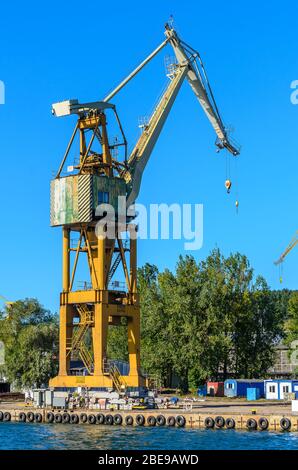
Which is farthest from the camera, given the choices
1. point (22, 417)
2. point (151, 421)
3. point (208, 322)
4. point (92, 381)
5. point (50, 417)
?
point (208, 322)

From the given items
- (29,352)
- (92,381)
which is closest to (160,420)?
(92,381)

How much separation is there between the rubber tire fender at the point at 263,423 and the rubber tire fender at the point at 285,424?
117 cm

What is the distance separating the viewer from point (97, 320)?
219 ft

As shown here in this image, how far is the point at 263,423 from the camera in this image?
5416cm

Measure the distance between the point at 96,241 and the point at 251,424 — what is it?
22217 mm

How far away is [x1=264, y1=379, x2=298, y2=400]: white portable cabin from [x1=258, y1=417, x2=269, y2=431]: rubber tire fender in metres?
22.7

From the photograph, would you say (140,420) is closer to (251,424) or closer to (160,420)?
(160,420)

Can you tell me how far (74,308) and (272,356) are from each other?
36473 millimetres

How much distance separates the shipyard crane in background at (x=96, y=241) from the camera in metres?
67.3

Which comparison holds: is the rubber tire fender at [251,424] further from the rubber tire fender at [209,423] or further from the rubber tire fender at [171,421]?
the rubber tire fender at [171,421]

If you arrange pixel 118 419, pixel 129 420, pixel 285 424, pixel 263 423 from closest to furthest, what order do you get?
pixel 285 424, pixel 263 423, pixel 129 420, pixel 118 419

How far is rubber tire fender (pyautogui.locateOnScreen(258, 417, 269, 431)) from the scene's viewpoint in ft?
177

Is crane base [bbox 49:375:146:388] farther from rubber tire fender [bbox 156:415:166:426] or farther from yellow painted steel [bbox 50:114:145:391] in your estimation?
rubber tire fender [bbox 156:415:166:426]

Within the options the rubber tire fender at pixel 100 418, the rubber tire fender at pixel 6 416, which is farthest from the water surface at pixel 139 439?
the rubber tire fender at pixel 6 416
